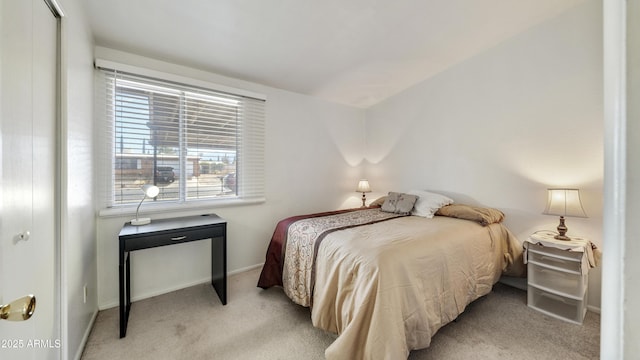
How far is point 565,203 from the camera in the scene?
2031 mm

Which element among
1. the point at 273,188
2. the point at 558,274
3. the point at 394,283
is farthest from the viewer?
the point at 273,188

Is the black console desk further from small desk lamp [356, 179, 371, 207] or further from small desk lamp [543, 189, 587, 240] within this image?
small desk lamp [543, 189, 587, 240]

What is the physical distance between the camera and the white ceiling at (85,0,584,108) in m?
1.87

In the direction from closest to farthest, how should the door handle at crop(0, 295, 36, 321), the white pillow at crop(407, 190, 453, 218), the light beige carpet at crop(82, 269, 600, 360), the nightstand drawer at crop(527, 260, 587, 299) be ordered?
the door handle at crop(0, 295, 36, 321) → the light beige carpet at crop(82, 269, 600, 360) → the nightstand drawer at crop(527, 260, 587, 299) → the white pillow at crop(407, 190, 453, 218)

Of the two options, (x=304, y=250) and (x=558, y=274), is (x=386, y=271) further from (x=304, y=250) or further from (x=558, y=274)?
(x=558, y=274)

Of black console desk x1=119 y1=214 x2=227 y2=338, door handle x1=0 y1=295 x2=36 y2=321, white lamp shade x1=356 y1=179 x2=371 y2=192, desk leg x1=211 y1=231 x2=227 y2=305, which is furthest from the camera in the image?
white lamp shade x1=356 y1=179 x2=371 y2=192

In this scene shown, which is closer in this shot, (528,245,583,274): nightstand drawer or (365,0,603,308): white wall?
(528,245,583,274): nightstand drawer

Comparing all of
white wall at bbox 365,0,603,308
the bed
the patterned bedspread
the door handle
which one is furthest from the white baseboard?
white wall at bbox 365,0,603,308

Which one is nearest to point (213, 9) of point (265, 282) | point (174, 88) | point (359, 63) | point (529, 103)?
point (174, 88)

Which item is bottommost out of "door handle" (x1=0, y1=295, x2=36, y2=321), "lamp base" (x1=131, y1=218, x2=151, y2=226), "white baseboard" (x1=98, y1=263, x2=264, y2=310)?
"white baseboard" (x1=98, y1=263, x2=264, y2=310)

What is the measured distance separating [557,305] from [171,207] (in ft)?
12.2

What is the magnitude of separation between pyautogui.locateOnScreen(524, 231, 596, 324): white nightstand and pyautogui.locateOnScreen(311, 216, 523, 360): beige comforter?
332mm

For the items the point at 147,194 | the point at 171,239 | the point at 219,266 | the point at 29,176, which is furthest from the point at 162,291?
the point at 29,176

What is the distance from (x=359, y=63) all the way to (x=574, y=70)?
1.98 metres
